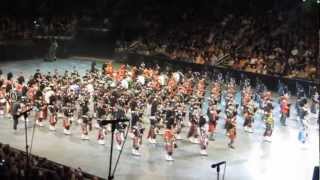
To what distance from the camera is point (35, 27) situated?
123 ft

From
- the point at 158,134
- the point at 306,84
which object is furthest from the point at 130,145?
the point at 306,84

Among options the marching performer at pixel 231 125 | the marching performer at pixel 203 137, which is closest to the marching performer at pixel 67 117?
the marching performer at pixel 203 137

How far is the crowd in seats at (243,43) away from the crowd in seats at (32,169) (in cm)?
1725

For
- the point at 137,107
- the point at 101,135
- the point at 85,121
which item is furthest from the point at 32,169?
the point at 137,107

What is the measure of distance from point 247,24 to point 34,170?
2312cm

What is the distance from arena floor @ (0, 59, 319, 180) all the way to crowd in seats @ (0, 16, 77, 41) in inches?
509

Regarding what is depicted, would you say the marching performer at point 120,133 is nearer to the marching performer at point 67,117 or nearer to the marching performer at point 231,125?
the marching performer at point 67,117

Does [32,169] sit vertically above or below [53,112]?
below

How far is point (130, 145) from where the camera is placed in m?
21.7

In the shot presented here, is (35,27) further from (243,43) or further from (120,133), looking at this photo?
(120,133)

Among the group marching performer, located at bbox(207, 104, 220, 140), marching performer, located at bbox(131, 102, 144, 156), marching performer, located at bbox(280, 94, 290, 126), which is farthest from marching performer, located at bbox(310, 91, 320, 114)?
marching performer, located at bbox(131, 102, 144, 156)

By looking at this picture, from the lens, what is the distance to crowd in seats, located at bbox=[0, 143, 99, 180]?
14127 millimetres

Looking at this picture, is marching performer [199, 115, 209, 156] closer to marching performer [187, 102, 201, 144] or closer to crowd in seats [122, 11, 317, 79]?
marching performer [187, 102, 201, 144]

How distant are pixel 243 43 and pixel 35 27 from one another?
11.3 m
